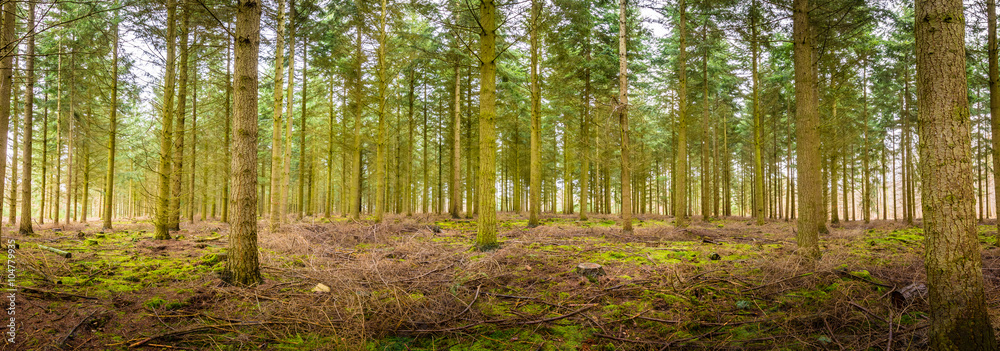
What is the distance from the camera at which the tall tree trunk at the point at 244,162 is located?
5008mm

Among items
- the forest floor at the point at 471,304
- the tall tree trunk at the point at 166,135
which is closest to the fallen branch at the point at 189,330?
the forest floor at the point at 471,304

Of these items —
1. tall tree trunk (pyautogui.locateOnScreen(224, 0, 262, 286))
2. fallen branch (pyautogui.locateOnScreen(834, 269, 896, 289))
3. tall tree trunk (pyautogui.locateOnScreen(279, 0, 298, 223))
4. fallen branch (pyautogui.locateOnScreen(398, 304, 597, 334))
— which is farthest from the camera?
tall tree trunk (pyautogui.locateOnScreen(279, 0, 298, 223))

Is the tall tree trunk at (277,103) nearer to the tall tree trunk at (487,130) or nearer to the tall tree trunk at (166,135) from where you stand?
the tall tree trunk at (166,135)

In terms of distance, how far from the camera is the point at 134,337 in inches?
136

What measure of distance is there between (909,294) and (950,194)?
2.09 meters

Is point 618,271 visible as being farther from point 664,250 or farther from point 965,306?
point 965,306

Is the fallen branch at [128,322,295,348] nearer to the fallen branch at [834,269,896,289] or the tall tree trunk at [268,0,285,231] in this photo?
the fallen branch at [834,269,896,289]

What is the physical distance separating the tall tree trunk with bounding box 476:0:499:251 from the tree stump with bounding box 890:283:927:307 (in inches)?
224

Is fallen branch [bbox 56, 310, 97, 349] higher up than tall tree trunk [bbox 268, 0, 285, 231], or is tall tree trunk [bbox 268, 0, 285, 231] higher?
tall tree trunk [bbox 268, 0, 285, 231]

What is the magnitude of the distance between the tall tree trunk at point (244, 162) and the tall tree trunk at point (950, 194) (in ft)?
23.1

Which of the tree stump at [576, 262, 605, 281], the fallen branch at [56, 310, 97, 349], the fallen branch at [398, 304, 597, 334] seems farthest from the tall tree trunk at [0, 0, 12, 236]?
the tree stump at [576, 262, 605, 281]

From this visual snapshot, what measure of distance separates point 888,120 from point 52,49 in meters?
41.9

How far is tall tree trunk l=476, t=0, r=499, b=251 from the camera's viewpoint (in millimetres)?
7543

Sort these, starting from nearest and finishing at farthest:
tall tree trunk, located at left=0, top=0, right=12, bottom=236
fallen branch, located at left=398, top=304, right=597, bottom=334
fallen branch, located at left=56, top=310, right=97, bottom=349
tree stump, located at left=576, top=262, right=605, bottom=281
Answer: fallen branch, located at left=56, top=310, right=97, bottom=349, fallen branch, located at left=398, top=304, right=597, bottom=334, tree stump, located at left=576, top=262, right=605, bottom=281, tall tree trunk, located at left=0, top=0, right=12, bottom=236
